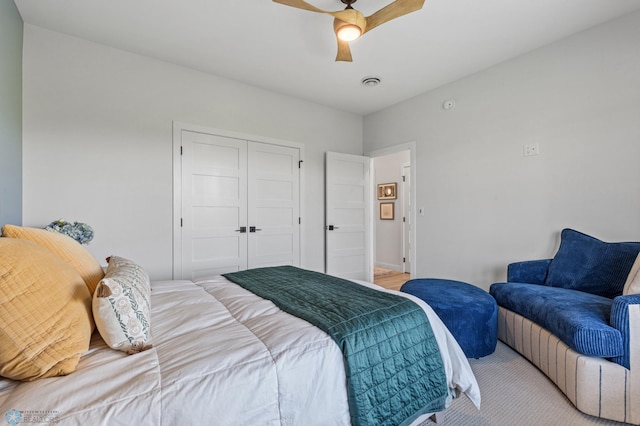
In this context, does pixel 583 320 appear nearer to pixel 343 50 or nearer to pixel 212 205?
pixel 343 50

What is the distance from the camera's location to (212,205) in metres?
3.40

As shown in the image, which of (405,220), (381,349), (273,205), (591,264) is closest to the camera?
(381,349)

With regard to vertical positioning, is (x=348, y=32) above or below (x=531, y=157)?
above

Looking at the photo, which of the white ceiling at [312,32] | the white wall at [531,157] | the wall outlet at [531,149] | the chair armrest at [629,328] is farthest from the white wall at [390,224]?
Result: the chair armrest at [629,328]

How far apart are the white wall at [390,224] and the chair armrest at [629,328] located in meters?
4.24

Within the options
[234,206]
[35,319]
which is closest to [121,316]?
[35,319]

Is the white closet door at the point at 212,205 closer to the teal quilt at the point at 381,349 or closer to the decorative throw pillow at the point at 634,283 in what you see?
the teal quilt at the point at 381,349

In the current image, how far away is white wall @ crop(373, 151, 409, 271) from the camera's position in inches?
234

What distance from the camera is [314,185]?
13.9ft

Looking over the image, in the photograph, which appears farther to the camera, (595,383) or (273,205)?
(273,205)

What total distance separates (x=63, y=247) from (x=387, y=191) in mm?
5507

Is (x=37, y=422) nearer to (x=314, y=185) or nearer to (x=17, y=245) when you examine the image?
(x=17, y=245)

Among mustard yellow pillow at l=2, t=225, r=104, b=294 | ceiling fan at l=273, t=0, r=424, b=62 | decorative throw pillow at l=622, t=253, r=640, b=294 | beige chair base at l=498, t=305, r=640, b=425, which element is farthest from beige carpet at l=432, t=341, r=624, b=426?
ceiling fan at l=273, t=0, r=424, b=62

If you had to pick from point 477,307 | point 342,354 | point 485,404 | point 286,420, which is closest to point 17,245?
point 286,420
